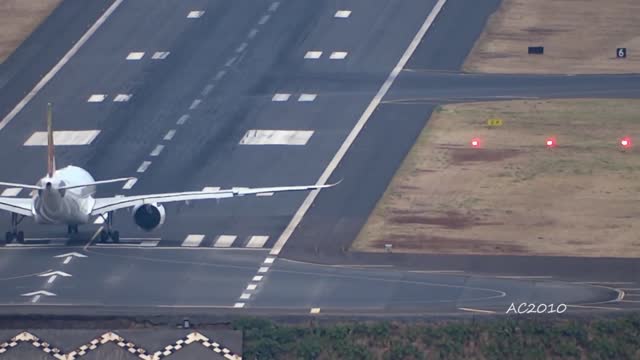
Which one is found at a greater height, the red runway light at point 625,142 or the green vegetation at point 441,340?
the green vegetation at point 441,340

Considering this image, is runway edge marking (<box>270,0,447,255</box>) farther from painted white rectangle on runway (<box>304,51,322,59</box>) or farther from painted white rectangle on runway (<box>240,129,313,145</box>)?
painted white rectangle on runway (<box>304,51,322,59</box>)

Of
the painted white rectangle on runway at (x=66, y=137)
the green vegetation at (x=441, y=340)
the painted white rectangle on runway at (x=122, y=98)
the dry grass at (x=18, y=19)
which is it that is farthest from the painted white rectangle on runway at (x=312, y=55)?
the green vegetation at (x=441, y=340)

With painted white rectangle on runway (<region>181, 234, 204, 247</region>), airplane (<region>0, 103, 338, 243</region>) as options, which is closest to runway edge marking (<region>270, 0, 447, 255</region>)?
airplane (<region>0, 103, 338, 243</region>)

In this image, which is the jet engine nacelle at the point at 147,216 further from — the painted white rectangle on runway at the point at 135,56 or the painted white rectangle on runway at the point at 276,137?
the painted white rectangle on runway at the point at 135,56

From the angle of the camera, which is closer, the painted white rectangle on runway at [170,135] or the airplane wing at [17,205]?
the airplane wing at [17,205]

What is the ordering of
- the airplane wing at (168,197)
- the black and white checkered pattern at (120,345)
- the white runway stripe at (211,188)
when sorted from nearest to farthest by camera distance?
1. the black and white checkered pattern at (120,345)
2. the airplane wing at (168,197)
3. the white runway stripe at (211,188)

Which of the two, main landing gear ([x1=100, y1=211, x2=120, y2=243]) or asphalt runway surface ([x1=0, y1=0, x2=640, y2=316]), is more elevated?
main landing gear ([x1=100, y1=211, x2=120, y2=243])

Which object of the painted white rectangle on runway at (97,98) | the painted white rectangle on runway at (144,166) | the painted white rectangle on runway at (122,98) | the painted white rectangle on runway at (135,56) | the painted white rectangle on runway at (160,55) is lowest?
the painted white rectangle on runway at (160,55)
